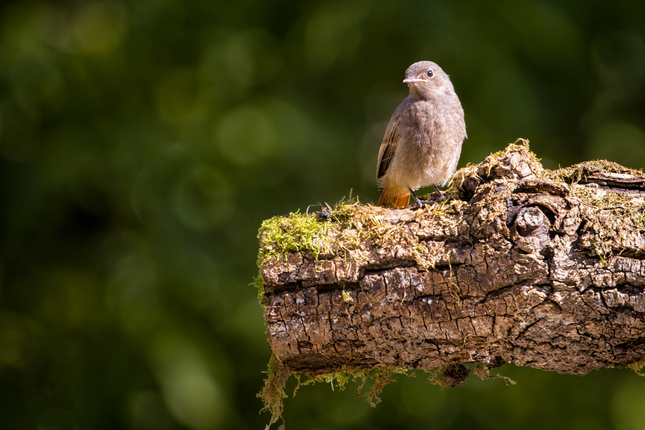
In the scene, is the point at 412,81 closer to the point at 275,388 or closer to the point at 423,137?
the point at 423,137

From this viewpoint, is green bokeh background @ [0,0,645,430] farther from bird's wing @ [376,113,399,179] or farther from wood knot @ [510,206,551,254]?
wood knot @ [510,206,551,254]

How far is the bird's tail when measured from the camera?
4.75m

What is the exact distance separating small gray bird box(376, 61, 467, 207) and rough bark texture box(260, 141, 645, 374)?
1.58m

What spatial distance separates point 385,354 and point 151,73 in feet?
13.7

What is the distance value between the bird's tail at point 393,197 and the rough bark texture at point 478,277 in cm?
186

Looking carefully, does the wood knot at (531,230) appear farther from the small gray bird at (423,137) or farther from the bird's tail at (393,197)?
the bird's tail at (393,197)

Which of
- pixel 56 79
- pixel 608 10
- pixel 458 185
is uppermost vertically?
pixel 608 10

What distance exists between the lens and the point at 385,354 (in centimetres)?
271

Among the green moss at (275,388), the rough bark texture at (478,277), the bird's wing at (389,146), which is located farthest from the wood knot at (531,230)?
the bird's wing at (389,146)

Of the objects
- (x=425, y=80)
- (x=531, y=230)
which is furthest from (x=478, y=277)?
(x=425, y=80)

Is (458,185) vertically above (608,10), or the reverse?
(608,10)

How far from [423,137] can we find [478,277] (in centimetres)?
210

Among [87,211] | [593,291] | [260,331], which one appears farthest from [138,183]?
[593,291]

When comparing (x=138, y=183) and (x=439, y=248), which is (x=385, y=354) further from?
(x=138, y=183)
